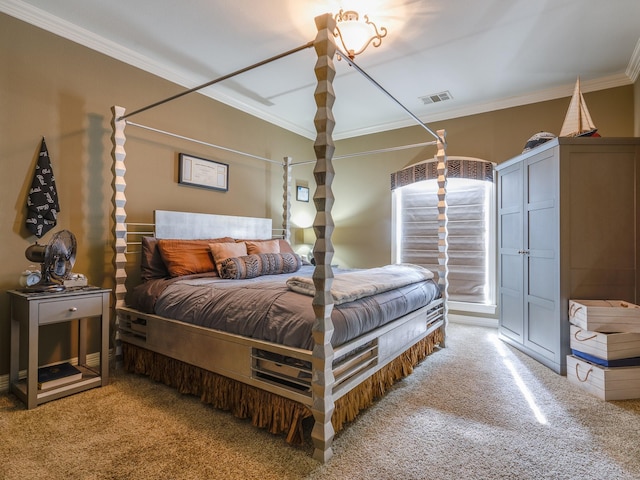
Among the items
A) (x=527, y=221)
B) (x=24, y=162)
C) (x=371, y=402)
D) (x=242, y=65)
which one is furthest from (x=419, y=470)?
(x=242, y=65)

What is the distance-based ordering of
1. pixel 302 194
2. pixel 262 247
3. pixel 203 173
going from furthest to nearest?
pixel 302 194
pixel 203 173
pixel 262 247

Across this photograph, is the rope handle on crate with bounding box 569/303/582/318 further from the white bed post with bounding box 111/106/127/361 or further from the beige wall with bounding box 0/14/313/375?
the white bed post with bounding box 111/106/127/361

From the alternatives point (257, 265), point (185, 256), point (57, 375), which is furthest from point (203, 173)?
point (57, 375)

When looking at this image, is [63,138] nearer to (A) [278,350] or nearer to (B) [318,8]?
(B) [318,8]


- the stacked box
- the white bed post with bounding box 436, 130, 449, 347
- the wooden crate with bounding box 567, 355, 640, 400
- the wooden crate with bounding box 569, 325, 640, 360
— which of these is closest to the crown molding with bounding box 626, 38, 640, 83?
the white bed post with bounding box 436, 130, 449, 347

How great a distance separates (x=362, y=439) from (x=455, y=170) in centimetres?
334

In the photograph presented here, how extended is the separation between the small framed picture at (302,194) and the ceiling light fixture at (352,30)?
2586 mm

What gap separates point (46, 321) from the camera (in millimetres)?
2082

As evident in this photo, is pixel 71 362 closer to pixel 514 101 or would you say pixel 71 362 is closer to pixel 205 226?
pixel 205 226

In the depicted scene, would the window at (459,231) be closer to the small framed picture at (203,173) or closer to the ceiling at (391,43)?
the ceiling at (391,43)

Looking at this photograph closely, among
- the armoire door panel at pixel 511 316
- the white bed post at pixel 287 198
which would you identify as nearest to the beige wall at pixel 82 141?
the white bed post at pixel 287 198

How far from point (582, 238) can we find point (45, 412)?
3.87 meters

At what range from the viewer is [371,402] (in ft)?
6.89

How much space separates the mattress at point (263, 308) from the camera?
1751 mm
